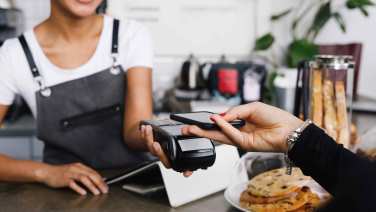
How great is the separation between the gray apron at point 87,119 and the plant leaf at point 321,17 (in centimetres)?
154

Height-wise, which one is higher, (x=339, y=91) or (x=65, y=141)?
(x=339, y=91)

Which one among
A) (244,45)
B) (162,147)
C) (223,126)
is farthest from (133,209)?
(244,45)

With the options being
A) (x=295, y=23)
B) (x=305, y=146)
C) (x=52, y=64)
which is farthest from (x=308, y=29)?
(x=305, y=146)

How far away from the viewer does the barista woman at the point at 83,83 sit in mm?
1520

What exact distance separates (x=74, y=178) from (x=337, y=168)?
2.16ft

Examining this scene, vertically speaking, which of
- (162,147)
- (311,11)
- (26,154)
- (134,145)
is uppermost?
(311,11)

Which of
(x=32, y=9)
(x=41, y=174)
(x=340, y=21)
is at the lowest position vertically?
(x=41, y=174)

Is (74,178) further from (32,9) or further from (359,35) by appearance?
(359,35)

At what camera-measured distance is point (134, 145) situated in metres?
1.59

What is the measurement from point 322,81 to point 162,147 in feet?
1.72

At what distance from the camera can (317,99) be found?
1.28 meters

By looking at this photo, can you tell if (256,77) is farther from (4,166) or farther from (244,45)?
(4,166)

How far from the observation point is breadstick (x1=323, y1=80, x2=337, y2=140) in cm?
127

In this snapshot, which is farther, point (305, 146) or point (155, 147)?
point (155, 147)
